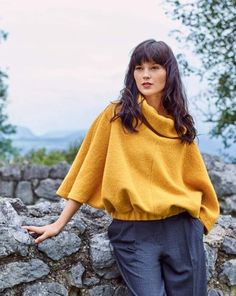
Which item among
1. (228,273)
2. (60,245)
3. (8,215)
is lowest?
(228,273)

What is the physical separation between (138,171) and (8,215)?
2.00 feet

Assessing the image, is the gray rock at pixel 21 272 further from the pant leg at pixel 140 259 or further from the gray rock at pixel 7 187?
the gray rock at pixel 7 187

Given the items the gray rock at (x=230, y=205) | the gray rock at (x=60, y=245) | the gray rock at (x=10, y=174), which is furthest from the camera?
the gray rock at (x=10, y=174)

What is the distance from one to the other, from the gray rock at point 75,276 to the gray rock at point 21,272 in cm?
11

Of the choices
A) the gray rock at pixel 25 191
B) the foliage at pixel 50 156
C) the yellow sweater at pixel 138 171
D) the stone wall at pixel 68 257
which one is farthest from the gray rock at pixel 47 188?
the yellow sweater at pixel 138 171

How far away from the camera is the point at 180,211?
8.29 feet

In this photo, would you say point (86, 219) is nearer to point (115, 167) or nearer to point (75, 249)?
point (75, 249)

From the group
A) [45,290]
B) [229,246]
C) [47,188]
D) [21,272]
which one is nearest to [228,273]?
[229,246]

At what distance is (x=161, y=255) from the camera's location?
2.50m

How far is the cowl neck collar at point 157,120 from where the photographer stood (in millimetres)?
2508

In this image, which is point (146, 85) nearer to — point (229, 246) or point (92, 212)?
point (92, 212)

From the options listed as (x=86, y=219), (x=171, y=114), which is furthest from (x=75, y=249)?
(x=171, y=114)

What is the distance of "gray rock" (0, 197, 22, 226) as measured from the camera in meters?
2.66

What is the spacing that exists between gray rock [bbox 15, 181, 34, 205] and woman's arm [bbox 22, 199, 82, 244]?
19.6 feet
